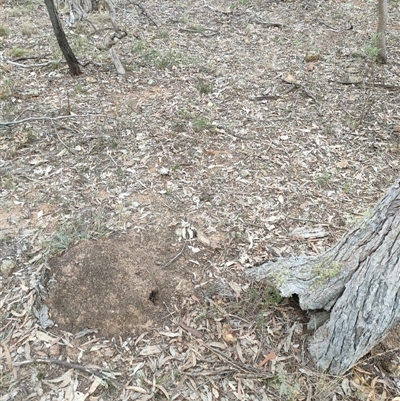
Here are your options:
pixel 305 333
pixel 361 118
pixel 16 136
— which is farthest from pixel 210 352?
pixel 361 118

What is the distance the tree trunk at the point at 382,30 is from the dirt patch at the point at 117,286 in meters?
4.48

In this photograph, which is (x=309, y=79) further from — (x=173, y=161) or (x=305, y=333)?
(x=305, y=333)

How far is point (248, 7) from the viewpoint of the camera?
26.4ft

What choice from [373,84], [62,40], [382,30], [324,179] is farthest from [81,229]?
[382,30]

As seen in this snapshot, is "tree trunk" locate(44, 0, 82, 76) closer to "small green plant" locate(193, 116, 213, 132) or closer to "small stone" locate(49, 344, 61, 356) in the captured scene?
"small green plant" locate(193, 116, 213, 132)

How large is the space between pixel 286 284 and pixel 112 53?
4140mm

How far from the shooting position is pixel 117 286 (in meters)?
2.65

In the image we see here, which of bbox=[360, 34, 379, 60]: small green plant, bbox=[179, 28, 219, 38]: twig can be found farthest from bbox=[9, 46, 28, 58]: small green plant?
bbox=[360, 34, 379, 60]: small green plant

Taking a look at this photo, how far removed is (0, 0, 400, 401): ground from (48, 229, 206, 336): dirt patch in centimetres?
1

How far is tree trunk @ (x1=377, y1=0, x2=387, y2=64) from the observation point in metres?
5.46

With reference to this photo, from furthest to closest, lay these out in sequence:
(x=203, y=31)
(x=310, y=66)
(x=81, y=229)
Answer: (x=203, y=31)
(x=310, y=66)
(x=81, y=229)

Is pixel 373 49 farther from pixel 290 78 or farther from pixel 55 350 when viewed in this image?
pixel 55 350

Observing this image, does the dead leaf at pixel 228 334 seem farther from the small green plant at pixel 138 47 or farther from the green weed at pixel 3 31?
the green weed at pixel 3 31

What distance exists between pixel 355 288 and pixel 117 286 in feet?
4.72
